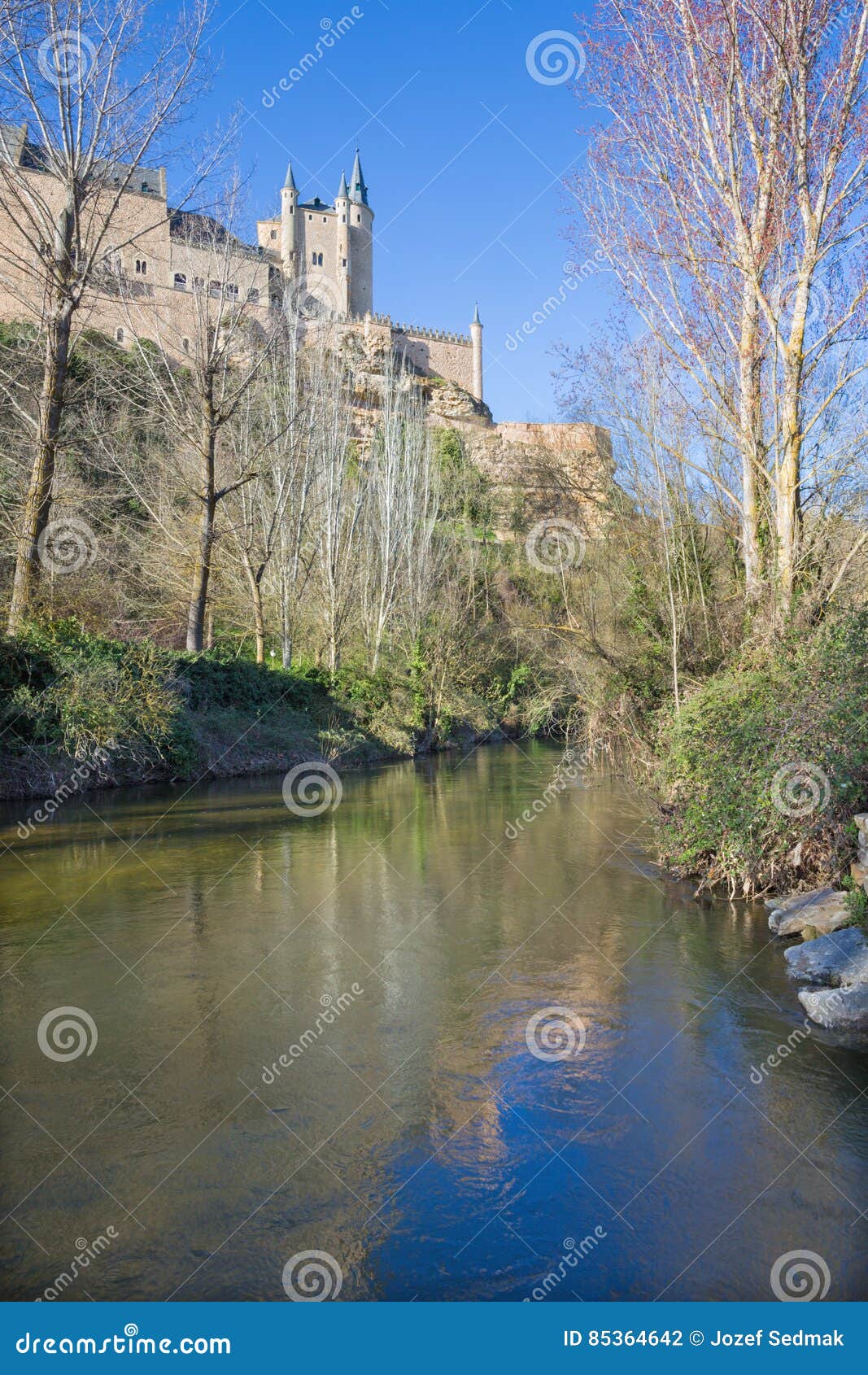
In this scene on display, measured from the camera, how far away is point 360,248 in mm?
78000

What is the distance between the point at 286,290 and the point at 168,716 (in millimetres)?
14348

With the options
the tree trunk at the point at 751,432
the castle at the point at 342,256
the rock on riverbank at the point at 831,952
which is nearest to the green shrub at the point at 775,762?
the rock on riverbank at the point at 831,952

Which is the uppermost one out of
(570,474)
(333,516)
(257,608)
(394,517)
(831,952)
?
(394,517)

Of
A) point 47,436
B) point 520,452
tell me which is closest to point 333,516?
point 520,452

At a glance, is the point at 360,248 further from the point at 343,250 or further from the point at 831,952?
the point at 831,952

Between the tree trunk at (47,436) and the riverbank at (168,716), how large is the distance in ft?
6.49

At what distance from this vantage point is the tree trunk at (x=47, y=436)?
1382 centimetres

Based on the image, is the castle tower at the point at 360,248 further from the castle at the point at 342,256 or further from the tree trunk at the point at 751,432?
the tree trunk at the point at 751,432

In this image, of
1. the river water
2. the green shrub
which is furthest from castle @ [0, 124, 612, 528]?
the river water

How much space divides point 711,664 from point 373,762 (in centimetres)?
1315

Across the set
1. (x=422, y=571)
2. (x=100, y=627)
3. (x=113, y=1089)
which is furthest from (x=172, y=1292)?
(x=422, y=571)

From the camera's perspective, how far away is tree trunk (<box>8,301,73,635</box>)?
13.8 m

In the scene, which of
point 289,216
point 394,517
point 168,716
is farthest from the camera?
point 289,216

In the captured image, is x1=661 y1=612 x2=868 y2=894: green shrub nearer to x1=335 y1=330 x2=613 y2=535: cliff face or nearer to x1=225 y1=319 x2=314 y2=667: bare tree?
x1=335 y1=330 x2=613 y2=535: cliff face
